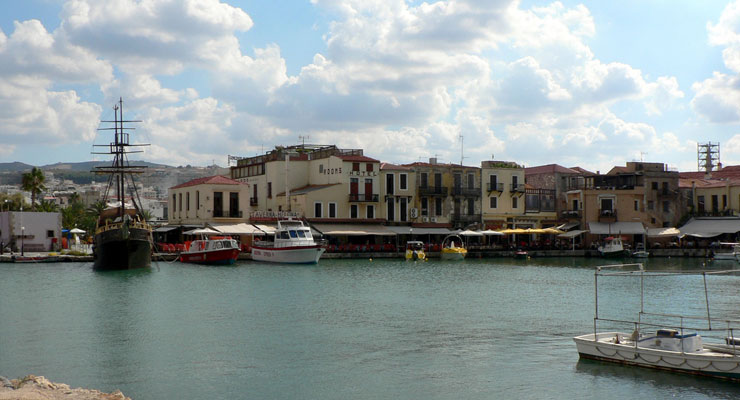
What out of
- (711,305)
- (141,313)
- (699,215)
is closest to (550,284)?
(711,305)

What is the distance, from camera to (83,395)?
54.6 feet

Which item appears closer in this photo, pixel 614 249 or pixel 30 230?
pixel 30 230

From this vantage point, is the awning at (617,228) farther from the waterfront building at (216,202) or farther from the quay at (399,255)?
the waterfront building at (216,202)

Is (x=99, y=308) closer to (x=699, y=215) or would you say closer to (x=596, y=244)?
(x=596, y=244)

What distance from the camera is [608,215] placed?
267 feet

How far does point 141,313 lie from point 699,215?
2721 inches

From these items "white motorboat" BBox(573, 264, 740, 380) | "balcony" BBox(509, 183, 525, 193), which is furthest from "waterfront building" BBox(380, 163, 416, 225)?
"white motorboat" BBox(573, 264, 740, 380)

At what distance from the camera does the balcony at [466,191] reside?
269 feet

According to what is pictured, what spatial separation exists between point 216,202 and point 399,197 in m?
19.1

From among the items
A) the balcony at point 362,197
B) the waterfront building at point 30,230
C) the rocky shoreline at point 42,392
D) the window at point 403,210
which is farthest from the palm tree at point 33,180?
the rocky shoreline at point 42,392

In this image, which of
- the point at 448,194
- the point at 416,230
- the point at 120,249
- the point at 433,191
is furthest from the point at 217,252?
the point at 448,194

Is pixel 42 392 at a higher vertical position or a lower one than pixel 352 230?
lower

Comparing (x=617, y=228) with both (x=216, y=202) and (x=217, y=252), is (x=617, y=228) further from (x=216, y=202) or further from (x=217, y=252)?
(x=217, y=252)

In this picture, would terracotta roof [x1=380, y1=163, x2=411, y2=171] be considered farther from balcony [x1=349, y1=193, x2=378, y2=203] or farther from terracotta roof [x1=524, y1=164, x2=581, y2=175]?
terracotta roof [x1=524, y1=164, x2=581, y2=175]
